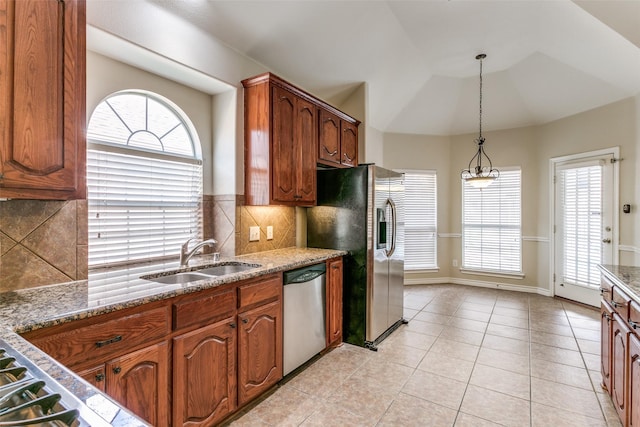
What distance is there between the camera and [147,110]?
251 cm

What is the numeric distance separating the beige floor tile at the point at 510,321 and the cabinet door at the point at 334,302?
2.01 meters

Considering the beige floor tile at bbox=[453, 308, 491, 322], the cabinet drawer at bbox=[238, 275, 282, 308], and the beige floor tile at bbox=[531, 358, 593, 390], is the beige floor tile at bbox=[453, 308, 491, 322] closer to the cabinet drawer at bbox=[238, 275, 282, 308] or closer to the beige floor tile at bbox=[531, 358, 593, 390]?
the beige floor tile at bbox=[531, 358, 593, 390]

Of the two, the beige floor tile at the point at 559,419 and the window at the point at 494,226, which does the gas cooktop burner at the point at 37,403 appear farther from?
the window at the point at 494,226

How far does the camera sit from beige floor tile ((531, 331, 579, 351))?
3.15m

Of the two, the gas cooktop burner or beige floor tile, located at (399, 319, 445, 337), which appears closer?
the gas cooktop burner

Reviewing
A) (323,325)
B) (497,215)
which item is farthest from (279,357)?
(497,215)

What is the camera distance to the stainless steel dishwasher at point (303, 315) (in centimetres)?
Answer: 249

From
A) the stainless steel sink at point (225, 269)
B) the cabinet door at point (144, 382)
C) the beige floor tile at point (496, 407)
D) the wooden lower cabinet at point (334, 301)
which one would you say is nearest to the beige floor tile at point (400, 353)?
the wooden lower cabinet at point (334, 301)

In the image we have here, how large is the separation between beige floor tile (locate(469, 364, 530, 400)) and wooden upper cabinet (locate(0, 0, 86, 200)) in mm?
2962

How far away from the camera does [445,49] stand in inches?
152

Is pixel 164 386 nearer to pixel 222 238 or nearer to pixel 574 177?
pixel 222 238

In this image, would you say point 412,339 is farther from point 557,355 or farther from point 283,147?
point 283,147

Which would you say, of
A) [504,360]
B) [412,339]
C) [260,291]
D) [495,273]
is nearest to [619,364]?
[504,360]

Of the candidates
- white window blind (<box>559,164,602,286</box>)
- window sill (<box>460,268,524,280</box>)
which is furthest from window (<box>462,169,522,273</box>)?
white window blind (<box>559,164,602,286</box>)
